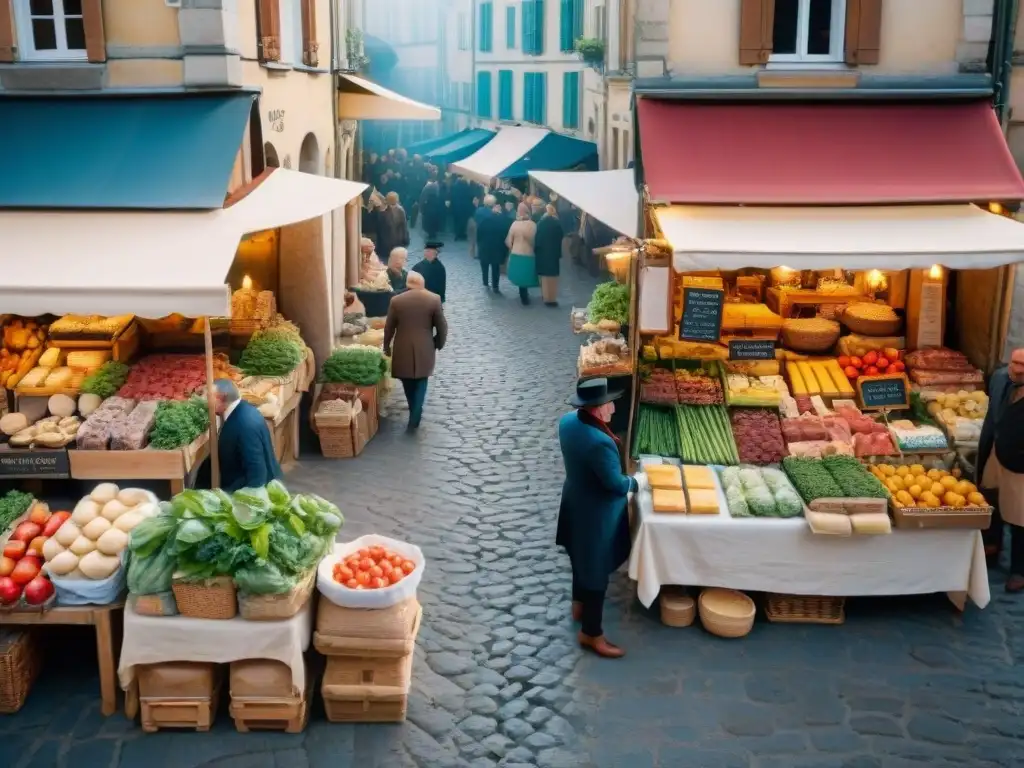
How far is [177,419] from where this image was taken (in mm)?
9383

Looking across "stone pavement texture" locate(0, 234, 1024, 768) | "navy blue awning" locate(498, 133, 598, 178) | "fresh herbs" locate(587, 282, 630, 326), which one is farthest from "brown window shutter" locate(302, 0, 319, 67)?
"navy blue awning" locate(498, 133, 598, 178)

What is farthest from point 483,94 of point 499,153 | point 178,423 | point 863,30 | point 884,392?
point 178,423

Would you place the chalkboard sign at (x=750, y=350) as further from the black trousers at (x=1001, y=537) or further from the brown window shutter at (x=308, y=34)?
the brown window shutter at (x=308, y=34)

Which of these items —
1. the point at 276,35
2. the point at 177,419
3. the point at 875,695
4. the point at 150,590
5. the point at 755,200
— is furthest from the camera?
the point at 276,35

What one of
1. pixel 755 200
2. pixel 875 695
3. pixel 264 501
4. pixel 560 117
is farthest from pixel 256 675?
pixel 560 117

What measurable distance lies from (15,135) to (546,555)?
6069mm

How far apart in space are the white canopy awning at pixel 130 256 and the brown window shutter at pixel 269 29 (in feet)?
8.50

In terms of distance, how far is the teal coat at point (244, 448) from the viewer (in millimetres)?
7966

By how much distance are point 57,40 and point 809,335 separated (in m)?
7.64

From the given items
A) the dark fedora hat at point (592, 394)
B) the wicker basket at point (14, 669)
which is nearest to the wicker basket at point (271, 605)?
the wicker basket at point (14, 669)

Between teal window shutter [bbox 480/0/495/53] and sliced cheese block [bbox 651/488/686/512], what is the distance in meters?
30.0

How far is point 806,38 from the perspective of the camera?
11.1 metres

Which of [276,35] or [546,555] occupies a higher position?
[276,35]

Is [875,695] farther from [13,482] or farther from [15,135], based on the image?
[15,135]
